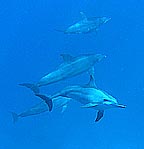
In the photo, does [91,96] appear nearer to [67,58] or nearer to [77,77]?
[67,58]

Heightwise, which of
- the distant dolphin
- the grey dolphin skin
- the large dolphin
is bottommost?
the grey dolphin skin

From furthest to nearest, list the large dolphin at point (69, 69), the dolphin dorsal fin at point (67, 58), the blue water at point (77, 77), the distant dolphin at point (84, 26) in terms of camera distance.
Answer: the blue water at point (77, 77) → the distant dolphin at point (84, 26) → the dolphin dorsal fin at point (67, 58) → the large dolphin at point (69, 69)

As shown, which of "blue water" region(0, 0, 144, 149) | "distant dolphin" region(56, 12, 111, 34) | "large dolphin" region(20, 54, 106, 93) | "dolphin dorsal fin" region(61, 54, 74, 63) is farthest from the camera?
"blue water" region(0, 0, 144, 149)

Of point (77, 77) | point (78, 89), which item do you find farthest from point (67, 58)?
point (77, 77)

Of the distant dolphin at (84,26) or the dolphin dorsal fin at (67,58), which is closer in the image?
the dolphin dorsal fin at (67,58)

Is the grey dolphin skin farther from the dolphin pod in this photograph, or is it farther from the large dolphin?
the large dolphin

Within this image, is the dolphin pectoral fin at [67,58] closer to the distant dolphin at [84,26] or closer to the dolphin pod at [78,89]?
the dolphin pod at [78,89]

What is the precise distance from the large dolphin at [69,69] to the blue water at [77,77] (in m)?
12.6

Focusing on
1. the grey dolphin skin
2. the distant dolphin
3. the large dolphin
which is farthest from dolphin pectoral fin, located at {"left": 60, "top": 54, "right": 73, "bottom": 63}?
the distant dolphin

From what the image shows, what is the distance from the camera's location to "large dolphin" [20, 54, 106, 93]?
7066 millimetres

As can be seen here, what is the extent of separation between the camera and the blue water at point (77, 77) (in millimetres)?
20797

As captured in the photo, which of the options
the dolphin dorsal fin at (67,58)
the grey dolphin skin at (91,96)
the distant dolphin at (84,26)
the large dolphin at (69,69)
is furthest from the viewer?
the distant dolphin at (84,26)

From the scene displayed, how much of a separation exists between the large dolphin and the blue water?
12.6 meters

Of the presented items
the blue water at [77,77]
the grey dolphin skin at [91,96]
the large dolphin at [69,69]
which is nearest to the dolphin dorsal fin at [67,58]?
the large dolphin at [69,69]
